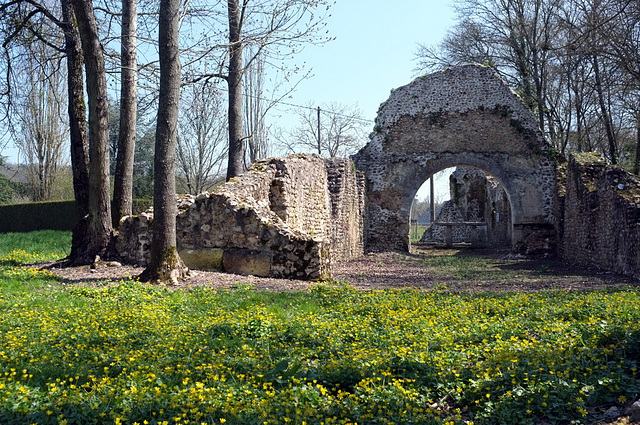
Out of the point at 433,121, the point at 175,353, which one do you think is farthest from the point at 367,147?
the point at 175,353

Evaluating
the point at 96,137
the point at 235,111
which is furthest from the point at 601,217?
the point at 96,137

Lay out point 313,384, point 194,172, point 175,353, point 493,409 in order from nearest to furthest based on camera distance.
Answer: point 493,409 → point 313,384 → point 175,353 → point 194,172

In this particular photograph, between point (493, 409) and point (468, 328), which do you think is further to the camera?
point (468, 328)

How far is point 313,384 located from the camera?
175 inches

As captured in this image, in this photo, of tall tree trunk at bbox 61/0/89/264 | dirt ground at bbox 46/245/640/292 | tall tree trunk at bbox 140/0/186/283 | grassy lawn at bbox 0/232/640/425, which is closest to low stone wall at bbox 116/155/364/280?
dirt ground at bbox 46/245/640/292

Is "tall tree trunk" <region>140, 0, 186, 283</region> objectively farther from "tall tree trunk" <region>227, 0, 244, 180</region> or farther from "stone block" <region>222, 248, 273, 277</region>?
"tall tree trunk" <region>227, 0, 244, 180</region>

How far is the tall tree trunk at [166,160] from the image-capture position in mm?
9281

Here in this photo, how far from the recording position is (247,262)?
10938 mm

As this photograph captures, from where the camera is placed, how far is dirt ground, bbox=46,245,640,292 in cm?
990

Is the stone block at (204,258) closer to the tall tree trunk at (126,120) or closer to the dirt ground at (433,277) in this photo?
the dirt ground at (433,277)

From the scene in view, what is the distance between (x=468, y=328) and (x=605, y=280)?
737cm

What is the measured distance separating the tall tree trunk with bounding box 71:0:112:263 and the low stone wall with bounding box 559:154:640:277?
10526mm

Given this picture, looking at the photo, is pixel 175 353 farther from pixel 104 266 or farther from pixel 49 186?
pixel 49 186

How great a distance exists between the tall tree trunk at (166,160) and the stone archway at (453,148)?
14459 mm
